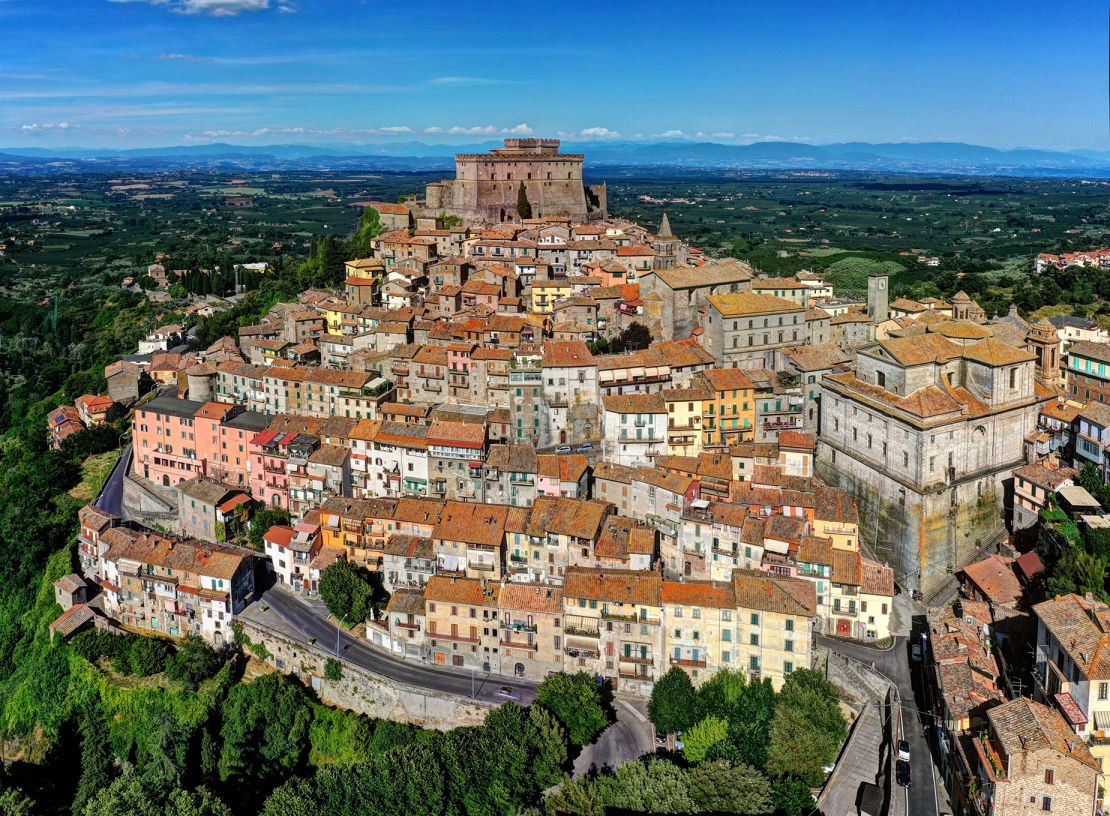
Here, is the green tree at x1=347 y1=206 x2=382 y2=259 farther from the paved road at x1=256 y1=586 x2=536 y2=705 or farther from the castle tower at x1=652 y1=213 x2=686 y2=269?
the paved road at x1=256 y1=586 x2=536 y2=705

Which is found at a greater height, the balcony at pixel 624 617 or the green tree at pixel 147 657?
the balcony at pixel 624 617

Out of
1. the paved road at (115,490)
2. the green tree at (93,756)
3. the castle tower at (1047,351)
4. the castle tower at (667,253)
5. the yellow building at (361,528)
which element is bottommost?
the green tree at (93,756)

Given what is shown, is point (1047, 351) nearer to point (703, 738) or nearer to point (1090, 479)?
point (1090, 479)

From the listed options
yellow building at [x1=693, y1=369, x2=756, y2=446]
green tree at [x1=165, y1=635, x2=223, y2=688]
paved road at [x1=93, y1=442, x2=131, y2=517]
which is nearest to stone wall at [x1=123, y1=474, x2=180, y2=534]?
paved road at [x1=93, y1=442, x2=131, y2=517]

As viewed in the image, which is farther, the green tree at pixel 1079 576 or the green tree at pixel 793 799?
the green tree at pixel 1079 576

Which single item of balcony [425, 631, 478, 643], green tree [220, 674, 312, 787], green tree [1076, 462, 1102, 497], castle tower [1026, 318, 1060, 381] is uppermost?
castle tower [1026, 318, 1060, 381]

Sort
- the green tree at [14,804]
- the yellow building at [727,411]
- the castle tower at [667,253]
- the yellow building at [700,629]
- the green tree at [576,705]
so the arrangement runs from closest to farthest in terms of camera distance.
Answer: the green tree at [14,804] → the green tree at [576,705] → the yellow building at [700,629] → the yellow building at [727,411] → the castle tower at [667,253]

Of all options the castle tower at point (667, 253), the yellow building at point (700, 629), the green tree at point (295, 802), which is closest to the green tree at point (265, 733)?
the green tree at point (295, 802)

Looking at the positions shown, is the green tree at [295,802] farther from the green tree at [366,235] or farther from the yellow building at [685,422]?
the green tree at [366,235]
